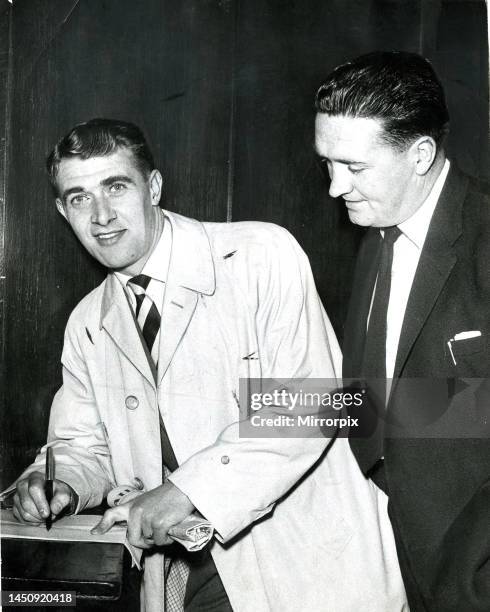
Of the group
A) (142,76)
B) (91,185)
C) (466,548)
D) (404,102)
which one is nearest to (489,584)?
(466,548)

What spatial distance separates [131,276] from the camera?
4.25ft

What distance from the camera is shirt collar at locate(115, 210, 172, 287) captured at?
4.20ft

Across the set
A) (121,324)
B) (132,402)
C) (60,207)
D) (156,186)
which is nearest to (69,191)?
(60,207)

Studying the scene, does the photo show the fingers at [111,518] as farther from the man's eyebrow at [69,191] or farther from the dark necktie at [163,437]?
the man's eyebrow at [69,191]

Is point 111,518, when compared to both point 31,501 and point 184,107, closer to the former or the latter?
point 31,501

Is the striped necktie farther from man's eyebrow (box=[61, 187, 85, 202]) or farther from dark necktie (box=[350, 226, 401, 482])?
dark necktie (box=[350, 226, 401, 482])

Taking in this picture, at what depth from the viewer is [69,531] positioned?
115 centimetres

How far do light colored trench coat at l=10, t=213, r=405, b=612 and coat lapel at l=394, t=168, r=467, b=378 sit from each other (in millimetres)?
170

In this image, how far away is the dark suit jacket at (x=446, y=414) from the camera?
3.57ft

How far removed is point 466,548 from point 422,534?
0.24 ft

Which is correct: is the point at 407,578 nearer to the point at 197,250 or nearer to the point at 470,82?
the point at 197,250

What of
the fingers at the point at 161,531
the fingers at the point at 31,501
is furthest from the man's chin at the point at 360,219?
the fingers at the point at 31,501

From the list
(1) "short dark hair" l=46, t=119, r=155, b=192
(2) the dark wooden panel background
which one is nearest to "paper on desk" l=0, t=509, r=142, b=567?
(2) the dark wooden panel background

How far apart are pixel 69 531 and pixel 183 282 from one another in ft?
1.57
